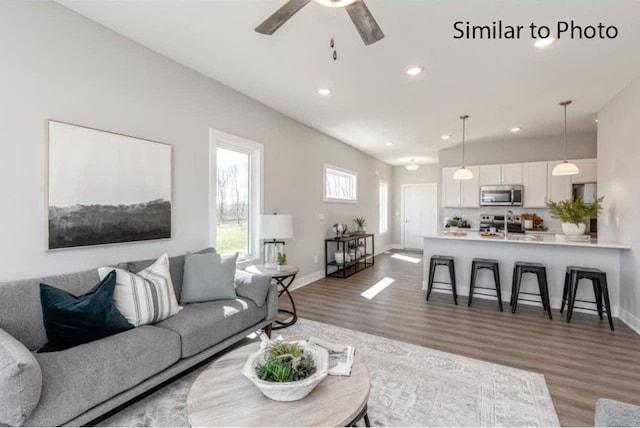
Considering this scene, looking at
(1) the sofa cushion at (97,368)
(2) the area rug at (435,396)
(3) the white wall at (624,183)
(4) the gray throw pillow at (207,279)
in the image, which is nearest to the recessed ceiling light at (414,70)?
(3) the white wall at (624,183)

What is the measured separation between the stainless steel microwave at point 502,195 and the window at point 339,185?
2723 mm

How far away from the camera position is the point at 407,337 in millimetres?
3070

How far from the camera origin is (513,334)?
313 cm

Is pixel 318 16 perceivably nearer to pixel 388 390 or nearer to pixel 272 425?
pixel 272 425

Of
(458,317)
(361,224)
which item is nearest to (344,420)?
(458,317)

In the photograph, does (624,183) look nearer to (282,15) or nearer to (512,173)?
(512,173)

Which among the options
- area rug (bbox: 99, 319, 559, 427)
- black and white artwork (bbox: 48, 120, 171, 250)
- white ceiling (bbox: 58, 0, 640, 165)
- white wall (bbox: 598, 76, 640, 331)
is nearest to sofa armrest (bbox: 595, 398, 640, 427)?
area rug (bbox: 99, 319, 559, 427)

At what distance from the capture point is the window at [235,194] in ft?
11.8

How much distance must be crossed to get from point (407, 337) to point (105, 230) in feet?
9.60

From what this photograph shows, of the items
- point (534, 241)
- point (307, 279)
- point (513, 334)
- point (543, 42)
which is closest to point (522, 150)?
point (534, 241)

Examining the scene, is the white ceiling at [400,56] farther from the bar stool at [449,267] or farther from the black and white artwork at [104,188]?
the bar stool at [449,267]

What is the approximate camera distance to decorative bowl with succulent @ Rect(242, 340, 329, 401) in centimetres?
128

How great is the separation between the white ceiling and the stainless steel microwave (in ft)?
5.10

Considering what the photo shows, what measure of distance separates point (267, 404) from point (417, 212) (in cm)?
874
